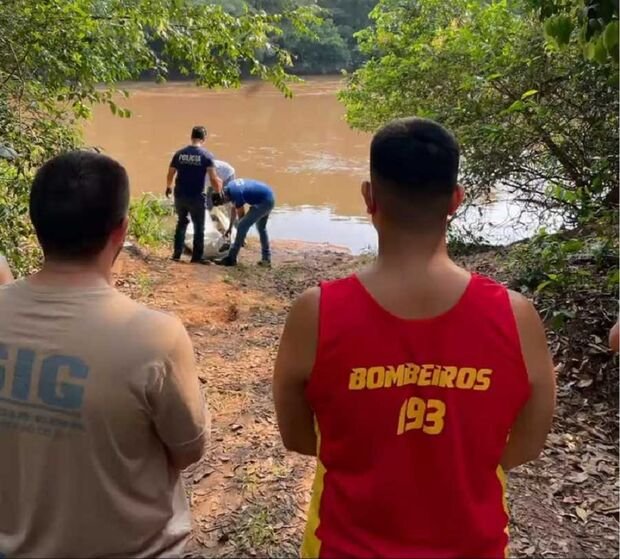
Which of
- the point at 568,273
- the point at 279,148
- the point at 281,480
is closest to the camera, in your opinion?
the point at 281,480

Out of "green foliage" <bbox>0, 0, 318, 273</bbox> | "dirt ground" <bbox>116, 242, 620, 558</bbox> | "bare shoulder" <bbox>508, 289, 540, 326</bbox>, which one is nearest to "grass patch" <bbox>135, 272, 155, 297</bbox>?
"green foliage" <bbox>0, 0, 318, 273</bbox>

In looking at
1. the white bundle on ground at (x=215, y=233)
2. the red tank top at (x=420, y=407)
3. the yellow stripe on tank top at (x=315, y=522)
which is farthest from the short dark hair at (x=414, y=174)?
the white bundle on ground at (x=215, y=233)

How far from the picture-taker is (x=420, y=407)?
4.88 ft

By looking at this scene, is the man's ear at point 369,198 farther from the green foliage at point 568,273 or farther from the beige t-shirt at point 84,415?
the green foliage at point 568,273

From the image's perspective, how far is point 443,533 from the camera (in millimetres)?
1493

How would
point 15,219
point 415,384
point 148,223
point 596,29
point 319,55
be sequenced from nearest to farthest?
point 415,384 → point 596,29 → point 15,219 → point 148,223 → point 319,55

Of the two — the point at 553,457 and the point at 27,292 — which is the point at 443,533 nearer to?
the point at 27,292

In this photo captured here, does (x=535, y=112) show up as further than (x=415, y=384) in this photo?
Yes

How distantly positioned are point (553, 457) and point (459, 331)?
2.24 m

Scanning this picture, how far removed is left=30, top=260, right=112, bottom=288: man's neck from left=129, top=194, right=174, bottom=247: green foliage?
870 cm

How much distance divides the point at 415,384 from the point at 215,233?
861cm

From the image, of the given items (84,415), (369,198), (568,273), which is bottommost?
(568,273)

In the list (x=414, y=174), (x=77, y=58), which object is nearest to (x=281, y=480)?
(x=414, y=174)

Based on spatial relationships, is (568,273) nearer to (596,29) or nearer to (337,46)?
(596,29)
